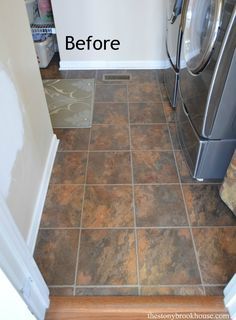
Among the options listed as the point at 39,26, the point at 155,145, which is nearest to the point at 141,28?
the point at 39,26

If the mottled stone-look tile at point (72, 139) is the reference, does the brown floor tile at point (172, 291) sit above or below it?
above

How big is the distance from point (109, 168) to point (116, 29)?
155cm

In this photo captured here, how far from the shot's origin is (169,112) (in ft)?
6.86

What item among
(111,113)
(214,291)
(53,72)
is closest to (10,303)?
(214,291)

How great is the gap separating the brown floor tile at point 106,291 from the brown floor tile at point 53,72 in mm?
2025

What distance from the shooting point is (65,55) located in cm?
267

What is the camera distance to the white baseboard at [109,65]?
271cm

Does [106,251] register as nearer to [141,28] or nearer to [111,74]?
[111,74]

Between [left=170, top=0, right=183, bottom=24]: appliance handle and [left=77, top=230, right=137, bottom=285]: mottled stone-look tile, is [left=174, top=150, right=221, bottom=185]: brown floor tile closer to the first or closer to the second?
[left=77, top=230, right=137, bottom=285]: mottled stone-look tile

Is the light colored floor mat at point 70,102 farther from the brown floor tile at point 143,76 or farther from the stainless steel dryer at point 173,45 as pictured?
the stainless steel dryer at point 173,45

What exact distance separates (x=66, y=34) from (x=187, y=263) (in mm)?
2274

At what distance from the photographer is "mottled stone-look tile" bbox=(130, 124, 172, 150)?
180 centimetres

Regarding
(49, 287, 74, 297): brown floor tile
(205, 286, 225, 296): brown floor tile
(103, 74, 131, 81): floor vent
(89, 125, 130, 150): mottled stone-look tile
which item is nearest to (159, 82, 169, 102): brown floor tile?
(103, 74, 131, 81): floor vent

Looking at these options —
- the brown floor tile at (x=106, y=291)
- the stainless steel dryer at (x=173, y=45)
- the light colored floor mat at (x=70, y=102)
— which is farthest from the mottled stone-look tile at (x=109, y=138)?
the brown floor tile at (x=106, y=291)
